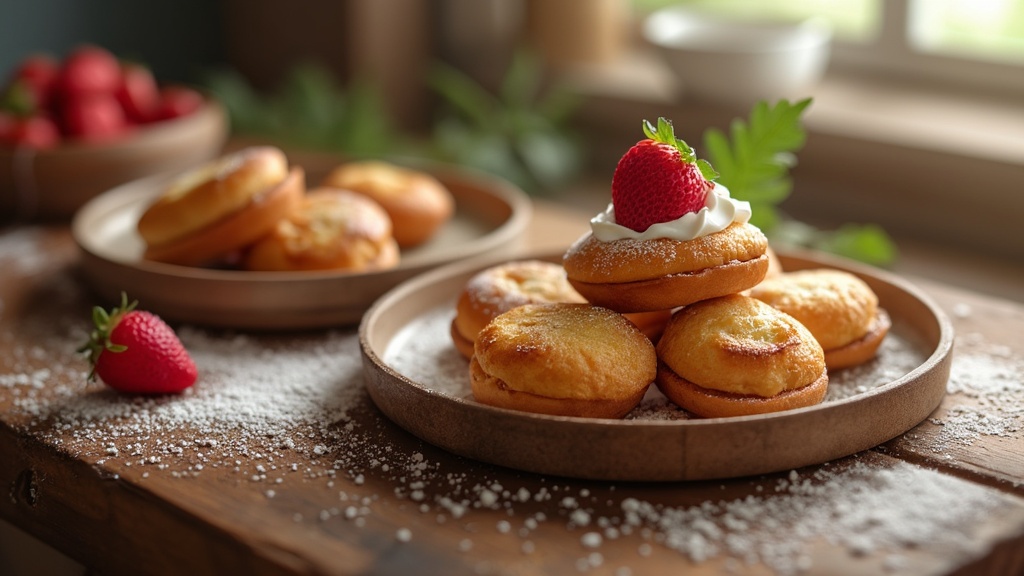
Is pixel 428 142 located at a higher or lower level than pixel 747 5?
lower

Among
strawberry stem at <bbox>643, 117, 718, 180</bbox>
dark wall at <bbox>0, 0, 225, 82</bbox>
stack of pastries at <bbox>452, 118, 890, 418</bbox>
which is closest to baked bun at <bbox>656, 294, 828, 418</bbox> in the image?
stack of pastries at <bbox>452, 118, 890, 418</bbox>

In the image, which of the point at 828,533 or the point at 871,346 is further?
the point at 871,346

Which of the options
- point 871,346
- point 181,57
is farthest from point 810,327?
point 181,57

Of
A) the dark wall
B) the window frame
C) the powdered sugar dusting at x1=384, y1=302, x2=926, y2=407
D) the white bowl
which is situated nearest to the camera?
the powdered sugar dusting at x1=384, y1=302, x2=926, y2=407

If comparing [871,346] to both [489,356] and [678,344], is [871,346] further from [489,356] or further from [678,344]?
[489,356]

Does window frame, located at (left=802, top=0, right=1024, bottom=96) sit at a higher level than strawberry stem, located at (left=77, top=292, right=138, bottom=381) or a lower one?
higher

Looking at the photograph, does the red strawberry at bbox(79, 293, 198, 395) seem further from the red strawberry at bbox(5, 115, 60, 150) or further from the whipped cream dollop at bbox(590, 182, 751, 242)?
the red strawberry at bbox(5, 115, 60, 150)

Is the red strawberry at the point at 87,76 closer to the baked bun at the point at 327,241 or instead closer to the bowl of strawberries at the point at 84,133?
the bowl of strawberries at the point at 84,133

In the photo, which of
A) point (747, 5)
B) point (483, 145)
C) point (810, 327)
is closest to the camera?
point (810, 327)
